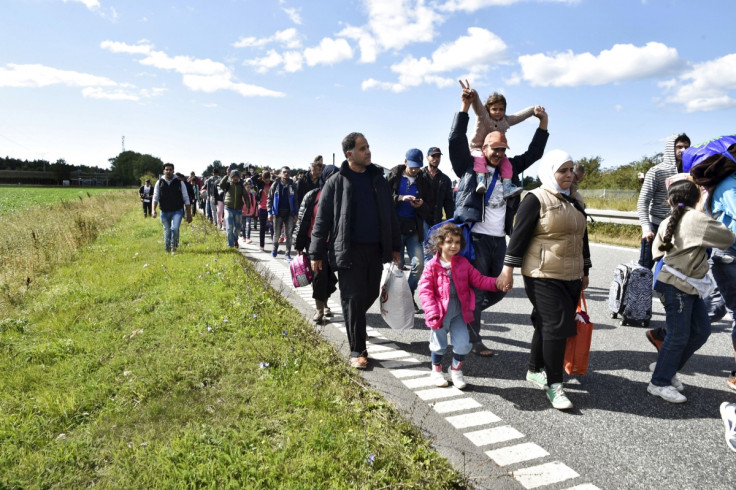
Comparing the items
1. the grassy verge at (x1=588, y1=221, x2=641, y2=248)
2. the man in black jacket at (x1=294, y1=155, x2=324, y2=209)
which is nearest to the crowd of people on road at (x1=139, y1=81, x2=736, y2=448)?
the man in black jacket at (x1=294, y1=155, x2=324, y2=209)

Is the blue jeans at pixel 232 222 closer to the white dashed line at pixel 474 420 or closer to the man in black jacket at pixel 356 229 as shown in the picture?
the white dashed line at pixel 474 420

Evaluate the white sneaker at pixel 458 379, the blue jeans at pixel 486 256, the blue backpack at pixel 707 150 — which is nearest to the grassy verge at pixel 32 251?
the white sneaker at pixel 458 379

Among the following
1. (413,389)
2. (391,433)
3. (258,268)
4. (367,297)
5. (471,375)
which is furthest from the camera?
(258,268)

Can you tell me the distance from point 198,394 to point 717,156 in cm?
455

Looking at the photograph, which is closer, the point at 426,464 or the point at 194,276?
the point at 426,464

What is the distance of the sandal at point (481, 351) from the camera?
16.9 feet

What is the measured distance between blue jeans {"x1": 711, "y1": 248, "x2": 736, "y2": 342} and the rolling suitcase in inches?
78.3

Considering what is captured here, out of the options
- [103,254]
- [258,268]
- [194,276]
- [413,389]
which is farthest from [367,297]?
[103,254]

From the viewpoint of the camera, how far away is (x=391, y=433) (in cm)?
322

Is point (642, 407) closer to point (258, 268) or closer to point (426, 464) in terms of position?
point (426, 464)

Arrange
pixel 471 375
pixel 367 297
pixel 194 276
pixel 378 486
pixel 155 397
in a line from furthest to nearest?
pixel 194 276
pixel 367 297
pixel 471 375
pixel 155 397
pixel 378 486

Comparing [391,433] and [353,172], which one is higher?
[353,172]

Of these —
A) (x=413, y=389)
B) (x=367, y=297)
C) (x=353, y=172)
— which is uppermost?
(x=353, y=172)

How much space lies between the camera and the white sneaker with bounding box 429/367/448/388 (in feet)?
14.2
